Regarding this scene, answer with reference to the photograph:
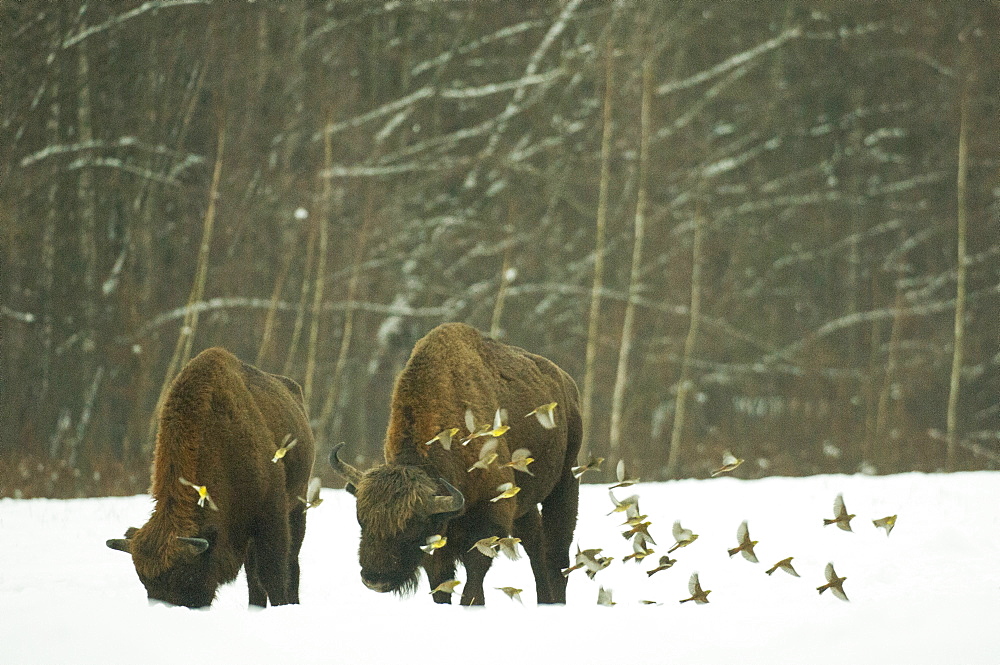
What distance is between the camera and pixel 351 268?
56.2 feet

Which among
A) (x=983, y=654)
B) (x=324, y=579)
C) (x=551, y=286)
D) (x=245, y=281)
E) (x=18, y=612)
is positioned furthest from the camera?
(x=551, y=286)

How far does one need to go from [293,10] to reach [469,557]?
12973 mm

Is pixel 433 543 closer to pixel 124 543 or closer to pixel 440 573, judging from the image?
pixel 440 573

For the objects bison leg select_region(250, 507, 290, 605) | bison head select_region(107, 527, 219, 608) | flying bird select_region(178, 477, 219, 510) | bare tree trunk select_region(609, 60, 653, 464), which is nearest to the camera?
bison head select_region(107, 527, 219, 608)

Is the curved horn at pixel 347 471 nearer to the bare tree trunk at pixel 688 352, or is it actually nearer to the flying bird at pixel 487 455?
the flying bird at pixel 487 455

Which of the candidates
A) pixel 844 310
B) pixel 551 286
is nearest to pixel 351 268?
pixel 551 286

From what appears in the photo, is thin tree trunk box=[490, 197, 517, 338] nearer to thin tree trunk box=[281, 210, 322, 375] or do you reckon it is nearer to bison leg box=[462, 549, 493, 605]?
thin tree trunk box=[281, 210, 322, 375]

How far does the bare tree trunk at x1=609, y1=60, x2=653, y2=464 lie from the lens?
658 inches

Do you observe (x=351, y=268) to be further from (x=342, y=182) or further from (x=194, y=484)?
(x=194, y=484)

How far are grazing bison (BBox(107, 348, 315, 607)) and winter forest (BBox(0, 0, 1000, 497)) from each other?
8.50 m

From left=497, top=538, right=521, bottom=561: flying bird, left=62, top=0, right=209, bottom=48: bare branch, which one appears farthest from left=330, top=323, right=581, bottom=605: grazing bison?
left=62, top=0, right=209, bottom=48: bare branch

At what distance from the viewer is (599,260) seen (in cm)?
1659

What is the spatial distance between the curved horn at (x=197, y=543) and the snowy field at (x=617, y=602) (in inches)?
12.2

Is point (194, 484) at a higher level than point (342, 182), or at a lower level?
lower
